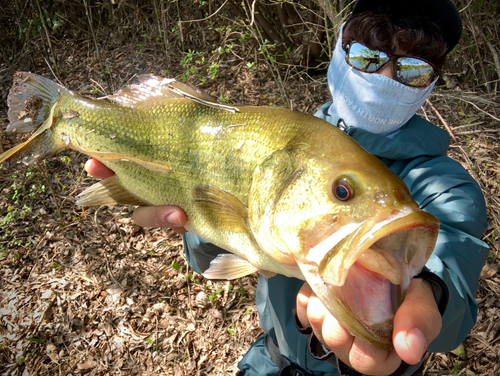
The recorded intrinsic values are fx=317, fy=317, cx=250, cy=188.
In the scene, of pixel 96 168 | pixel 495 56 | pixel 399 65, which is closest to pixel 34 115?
pixel 96 168

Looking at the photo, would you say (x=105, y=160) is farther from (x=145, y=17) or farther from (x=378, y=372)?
(x=145, y=17)

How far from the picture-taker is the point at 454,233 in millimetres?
1566

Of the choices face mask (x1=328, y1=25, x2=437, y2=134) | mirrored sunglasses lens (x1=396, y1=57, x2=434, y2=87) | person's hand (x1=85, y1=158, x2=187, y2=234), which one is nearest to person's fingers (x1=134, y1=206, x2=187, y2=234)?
person's hand (x1=85, y1=158, x2=187, y2=234)

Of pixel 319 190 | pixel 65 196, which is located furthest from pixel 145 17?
pixel 319 190

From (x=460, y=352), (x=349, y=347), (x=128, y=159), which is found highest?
(x=128, y=159)

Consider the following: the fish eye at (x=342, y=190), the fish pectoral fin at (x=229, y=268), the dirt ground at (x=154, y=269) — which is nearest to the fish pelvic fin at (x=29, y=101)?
the dirt ground at (x=154, y=269)

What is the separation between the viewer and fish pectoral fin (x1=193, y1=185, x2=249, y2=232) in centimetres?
146

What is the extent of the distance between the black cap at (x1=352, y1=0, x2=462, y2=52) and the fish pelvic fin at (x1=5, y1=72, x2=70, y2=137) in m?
2.16

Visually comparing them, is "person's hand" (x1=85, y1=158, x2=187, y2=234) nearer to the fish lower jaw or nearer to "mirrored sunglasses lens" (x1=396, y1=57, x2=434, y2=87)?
the fish lower jaw

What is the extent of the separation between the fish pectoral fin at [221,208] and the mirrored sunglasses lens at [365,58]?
1.39 m

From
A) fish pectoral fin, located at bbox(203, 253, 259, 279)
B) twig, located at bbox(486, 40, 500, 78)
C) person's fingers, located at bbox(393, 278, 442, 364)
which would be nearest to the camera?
person's fingers, located at bbox(393, 278, 442, 364)

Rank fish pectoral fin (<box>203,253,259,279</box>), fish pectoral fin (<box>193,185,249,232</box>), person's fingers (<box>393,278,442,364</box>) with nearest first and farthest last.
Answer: person's fingers (<box>393,278,442,364</box>)
fish pectoral fin (<box>193,185,249,232</box>)
fish pectoral fin (<box>203,253,259,279</box>)

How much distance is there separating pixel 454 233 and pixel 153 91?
1.76 m

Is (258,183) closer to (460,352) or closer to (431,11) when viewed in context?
(431,11)
